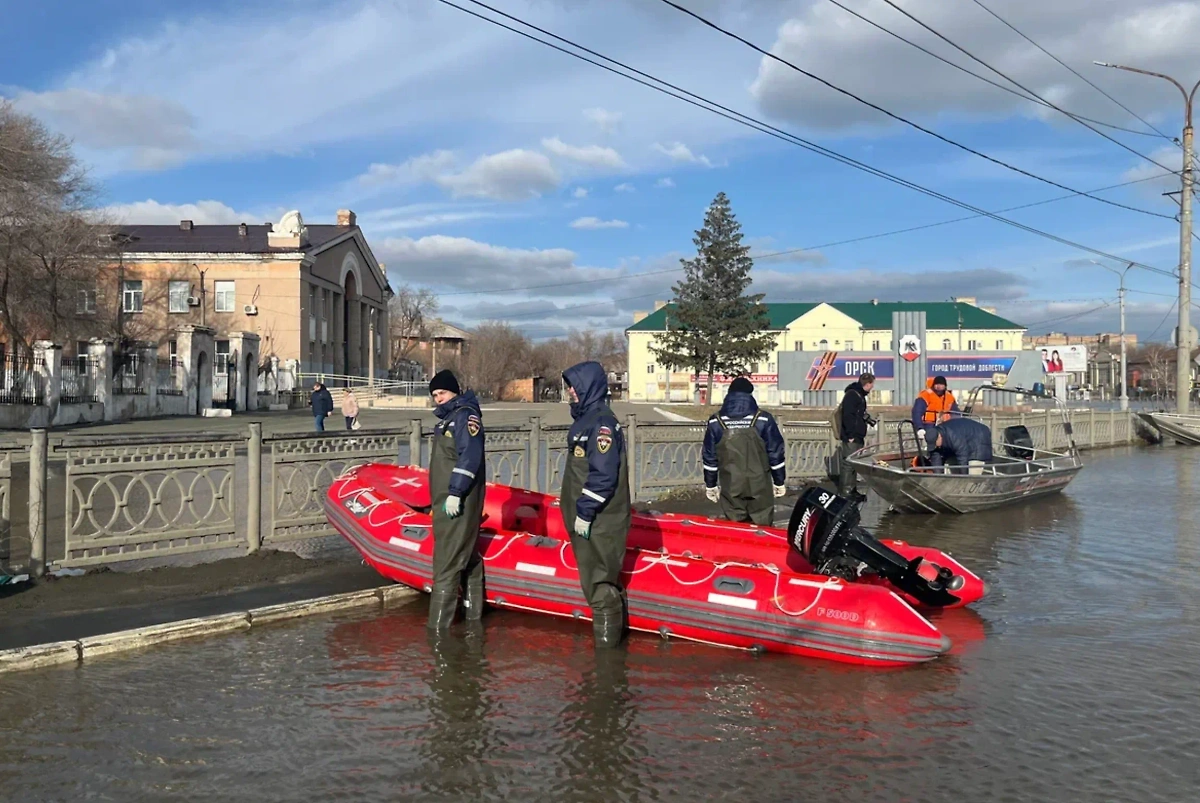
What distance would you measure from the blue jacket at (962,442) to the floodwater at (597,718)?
5957 mm

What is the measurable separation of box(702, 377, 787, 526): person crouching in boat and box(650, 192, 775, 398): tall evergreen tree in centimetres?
4848

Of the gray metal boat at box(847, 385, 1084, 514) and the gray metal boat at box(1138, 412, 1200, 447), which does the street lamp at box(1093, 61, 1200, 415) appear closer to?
the gray metal boat at box(1138, 412, 1200, 447)

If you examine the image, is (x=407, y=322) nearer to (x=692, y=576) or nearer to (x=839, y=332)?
(x=839, y=332)

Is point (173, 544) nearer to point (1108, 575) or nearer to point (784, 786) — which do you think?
point (784, 786)

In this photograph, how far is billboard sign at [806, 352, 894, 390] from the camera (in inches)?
1752

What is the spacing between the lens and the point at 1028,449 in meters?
15.8

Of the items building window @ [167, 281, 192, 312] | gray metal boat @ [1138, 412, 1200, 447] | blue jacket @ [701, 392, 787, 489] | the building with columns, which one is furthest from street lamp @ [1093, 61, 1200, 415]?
building window @ [167, 281, 192, 312]

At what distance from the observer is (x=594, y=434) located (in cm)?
636

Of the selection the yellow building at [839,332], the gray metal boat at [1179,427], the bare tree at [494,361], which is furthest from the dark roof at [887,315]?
the gray metal boat at [1179,427]

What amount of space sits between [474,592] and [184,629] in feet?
6.61

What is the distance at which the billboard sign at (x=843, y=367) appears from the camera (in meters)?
44.5

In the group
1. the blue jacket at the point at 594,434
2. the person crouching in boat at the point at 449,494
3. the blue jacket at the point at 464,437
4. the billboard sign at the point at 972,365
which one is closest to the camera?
the blue jacket at the point at 594,434

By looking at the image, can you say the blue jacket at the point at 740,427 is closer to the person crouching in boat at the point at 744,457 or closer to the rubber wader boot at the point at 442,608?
the person crouching in boat at the point at 744,457

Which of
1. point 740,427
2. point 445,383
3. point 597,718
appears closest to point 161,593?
point 445,383
